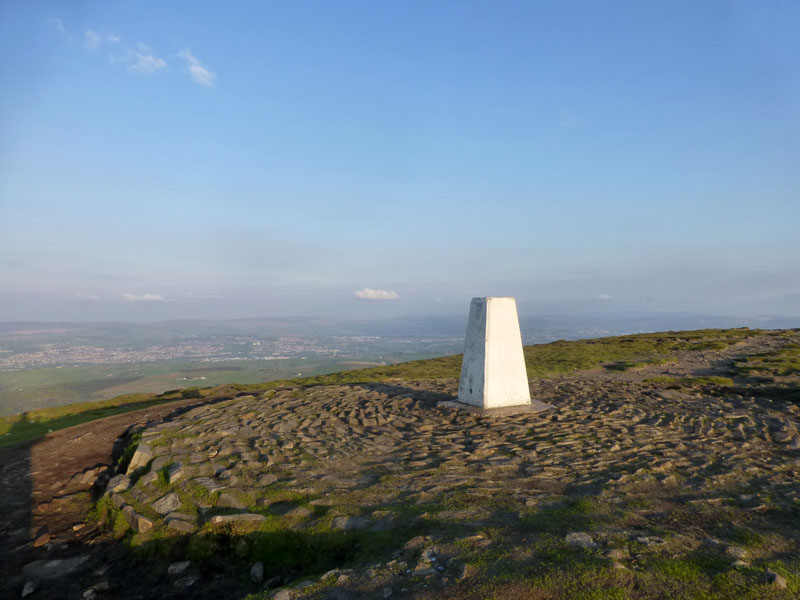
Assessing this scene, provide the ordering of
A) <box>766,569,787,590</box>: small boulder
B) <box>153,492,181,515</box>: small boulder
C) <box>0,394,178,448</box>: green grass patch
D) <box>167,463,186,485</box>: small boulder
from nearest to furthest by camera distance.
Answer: <box>766,569,787,590</box>: small boulder
<box>153,492,181,515</box>: small boulder
<box>167,463,186,485</box>: small boulder
<box>0,394,178,448</box>: green grass patch

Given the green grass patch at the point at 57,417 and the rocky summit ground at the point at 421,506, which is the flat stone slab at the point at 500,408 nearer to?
the rocky summit ground at the point at 421,506

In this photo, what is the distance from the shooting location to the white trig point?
18.4 metres

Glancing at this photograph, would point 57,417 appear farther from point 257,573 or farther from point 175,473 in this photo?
point 257,573

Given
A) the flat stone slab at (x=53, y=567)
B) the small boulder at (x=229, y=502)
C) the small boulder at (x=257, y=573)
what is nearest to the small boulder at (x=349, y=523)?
the small boulder at (x=257, y=573)

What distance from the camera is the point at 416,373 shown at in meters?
36.6

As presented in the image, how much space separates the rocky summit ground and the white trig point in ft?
3.58

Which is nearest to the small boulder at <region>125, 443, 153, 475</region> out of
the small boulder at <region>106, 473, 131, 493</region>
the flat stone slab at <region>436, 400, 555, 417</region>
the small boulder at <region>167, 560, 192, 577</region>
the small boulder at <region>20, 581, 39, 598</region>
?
the small boulder at <region>106, 473, 131, 493</region>

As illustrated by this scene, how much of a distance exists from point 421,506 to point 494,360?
10.1 m

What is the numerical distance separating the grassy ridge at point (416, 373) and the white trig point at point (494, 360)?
12273 mm

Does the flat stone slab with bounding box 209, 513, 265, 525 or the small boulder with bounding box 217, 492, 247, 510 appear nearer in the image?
the flat stone slab with bounding box 209, 513, 265, 525

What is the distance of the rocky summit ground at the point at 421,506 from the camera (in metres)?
6.30

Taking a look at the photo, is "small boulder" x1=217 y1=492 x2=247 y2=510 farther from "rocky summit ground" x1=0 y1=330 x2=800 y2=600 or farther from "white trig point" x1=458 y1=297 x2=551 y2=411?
"white trig point" x1=458 y1=297 x2=551 y2=411

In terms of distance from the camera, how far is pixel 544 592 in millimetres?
5547

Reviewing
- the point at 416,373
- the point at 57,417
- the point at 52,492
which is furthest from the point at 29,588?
the point at 416,373
